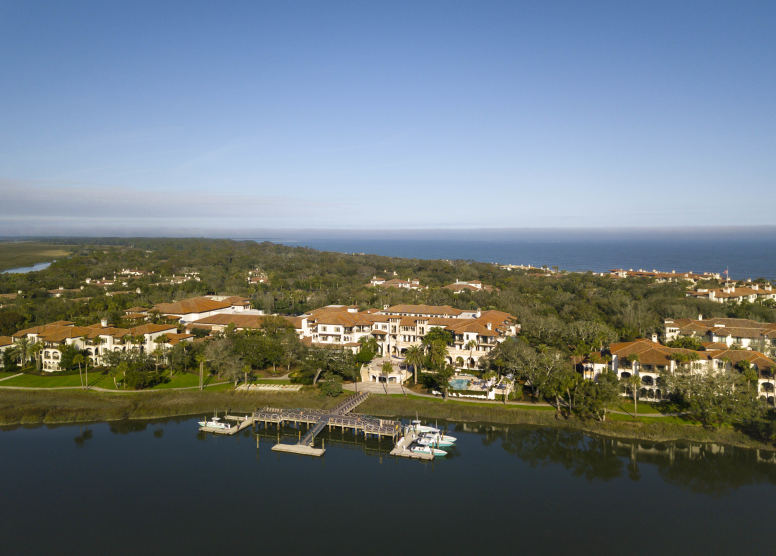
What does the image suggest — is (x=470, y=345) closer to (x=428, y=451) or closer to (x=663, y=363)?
(x=663, y=363)

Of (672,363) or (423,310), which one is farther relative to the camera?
(423,310)

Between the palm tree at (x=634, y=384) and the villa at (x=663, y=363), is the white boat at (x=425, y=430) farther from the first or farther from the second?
the villa at (x=663, y=363)

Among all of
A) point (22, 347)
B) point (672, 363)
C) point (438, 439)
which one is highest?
point (672, 363)

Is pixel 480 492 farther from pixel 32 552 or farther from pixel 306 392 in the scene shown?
pixel 32 552

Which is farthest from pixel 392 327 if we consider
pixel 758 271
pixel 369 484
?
pixel 758 271

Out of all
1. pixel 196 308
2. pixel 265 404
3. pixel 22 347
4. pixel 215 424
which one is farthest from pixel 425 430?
pixel 196 308
